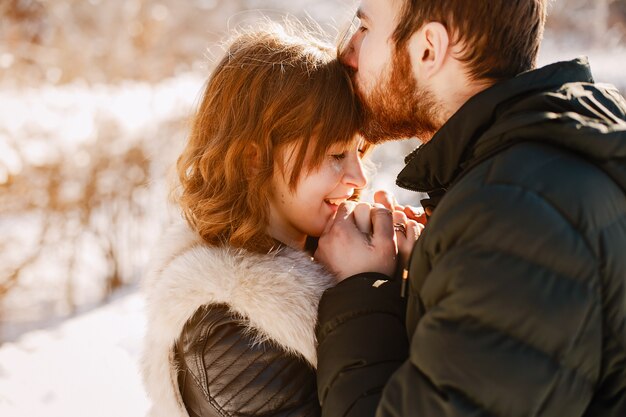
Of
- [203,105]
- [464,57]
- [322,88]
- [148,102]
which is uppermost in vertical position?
[464,57]

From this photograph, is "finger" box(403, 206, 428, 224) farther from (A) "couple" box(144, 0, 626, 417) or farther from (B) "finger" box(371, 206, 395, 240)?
(B) "finger" box(371, 206, 395, 240)

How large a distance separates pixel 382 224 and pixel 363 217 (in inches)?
4.2

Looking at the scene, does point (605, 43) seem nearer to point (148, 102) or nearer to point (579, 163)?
point (148, 102)

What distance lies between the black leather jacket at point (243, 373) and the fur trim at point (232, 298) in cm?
4

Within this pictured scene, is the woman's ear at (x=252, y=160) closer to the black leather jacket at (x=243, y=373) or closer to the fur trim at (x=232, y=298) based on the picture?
the fur trim at (x=232, y=298)

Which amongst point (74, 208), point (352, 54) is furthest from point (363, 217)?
point (74, 208)

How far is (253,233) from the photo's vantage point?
6.89 feet

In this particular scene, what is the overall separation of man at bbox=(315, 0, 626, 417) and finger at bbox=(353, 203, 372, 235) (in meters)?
0.35

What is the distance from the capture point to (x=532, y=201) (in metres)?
1.26

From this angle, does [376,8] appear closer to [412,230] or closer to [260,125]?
[260,125]

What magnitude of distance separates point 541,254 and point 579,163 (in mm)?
236

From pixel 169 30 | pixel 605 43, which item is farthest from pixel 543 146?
pixel 605 43

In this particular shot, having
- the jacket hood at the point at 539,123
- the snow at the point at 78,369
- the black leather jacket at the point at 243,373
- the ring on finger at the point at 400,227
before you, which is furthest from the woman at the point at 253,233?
the snow at the point at 78,369

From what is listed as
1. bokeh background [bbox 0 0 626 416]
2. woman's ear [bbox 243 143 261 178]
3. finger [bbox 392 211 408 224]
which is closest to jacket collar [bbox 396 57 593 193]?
finger [bbox 392 211 408 224]
